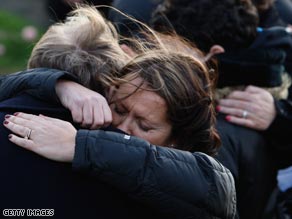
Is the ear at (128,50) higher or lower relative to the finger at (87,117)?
lower

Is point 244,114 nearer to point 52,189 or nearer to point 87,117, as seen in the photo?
point 87,117

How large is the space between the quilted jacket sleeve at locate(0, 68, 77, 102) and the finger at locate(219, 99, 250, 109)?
3.08 ft

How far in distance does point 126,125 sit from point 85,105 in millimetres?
200

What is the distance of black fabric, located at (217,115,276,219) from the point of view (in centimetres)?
277

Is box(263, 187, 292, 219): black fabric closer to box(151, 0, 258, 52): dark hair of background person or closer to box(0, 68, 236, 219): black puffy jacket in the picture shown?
box(151, 0, 258, 52): dark hair of background person

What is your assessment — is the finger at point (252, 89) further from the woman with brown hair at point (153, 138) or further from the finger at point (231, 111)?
the woman with brown hair at point (153, 138)

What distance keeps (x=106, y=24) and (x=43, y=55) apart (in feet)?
0.91

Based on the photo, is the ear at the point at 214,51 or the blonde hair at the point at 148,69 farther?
the ear at the point at 214,51

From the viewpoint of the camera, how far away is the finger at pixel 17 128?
193 centimetres

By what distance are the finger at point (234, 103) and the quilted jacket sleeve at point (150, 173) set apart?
3.22 ft

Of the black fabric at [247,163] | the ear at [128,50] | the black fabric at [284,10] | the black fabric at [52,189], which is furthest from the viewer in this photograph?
the black fabric at [284,10]

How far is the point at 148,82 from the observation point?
7.07 ft

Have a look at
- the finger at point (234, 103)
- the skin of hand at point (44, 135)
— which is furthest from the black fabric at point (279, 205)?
the skin of hand at point (44, 135)

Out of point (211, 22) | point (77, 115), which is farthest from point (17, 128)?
point (211, 22)
